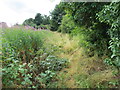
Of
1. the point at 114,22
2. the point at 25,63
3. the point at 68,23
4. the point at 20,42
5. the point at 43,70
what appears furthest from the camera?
the point at 68,23

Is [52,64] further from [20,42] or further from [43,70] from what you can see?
[20,42]

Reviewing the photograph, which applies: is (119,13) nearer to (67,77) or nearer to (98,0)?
(98,0)

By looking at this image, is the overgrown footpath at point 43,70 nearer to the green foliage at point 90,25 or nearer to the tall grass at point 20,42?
the tall grass at point 20,42

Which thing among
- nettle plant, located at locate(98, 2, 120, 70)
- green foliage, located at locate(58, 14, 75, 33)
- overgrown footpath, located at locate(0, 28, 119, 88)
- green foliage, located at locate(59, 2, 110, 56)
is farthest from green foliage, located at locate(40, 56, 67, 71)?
nettle plant, located at locate(98, 2, 120, 70)

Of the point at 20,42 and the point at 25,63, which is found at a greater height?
the point at 20,42

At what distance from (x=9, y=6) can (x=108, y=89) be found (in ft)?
9.12

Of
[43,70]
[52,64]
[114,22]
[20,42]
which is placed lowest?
[43,70]

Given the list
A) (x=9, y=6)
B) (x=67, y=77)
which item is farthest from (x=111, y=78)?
(x=9, y=6)

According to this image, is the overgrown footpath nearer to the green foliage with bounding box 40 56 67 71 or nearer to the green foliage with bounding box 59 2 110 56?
the green foliage with bounding box 40 56 67 71

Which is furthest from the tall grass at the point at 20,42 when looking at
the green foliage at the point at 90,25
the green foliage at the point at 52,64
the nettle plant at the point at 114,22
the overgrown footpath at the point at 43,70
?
the nettle plant at the point at 114,22

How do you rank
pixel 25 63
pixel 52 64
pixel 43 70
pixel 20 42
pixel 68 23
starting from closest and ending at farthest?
pixel 25 63 → pixel 43 70 → pixel 52 64 → pixel 20 42 → pixel 68 23

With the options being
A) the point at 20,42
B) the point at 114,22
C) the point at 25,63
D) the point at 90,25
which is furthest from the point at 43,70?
the point at 114,22

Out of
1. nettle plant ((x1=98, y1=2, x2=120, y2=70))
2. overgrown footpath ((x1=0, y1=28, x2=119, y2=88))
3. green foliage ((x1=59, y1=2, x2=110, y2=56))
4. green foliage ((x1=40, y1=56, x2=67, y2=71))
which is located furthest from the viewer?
green foliage ((x1=40, y1=56, x2=67, y2=71))

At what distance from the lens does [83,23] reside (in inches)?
91.4
